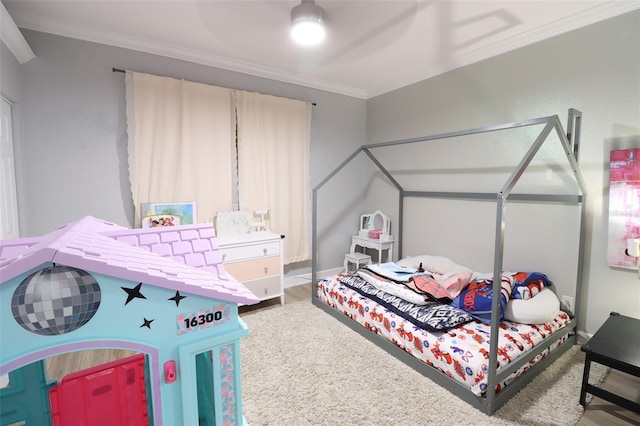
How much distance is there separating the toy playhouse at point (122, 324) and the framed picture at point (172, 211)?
6.12 ft

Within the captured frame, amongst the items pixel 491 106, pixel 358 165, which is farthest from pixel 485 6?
pixel 358 165

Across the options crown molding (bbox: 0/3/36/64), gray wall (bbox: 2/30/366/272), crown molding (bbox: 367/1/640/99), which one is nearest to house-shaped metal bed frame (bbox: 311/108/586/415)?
crown molding (bbox: 367/1/640/99)

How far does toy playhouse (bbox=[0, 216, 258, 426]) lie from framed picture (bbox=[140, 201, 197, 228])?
1.86 meters

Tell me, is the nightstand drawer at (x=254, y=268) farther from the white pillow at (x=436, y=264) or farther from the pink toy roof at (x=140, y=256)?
the pink toy roof at (x=140, y=256)

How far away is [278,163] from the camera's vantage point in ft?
11.0

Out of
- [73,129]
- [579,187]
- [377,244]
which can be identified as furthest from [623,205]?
[73,129]

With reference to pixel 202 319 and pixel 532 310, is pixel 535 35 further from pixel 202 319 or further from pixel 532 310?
pixel 202 319

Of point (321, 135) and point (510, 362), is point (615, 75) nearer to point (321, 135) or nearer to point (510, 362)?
point (510, 362)

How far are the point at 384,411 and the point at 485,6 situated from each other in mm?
2621

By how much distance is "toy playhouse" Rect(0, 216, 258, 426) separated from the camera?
1.91 feet

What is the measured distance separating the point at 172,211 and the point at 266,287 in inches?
44.4

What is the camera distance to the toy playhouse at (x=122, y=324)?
58 centimetres

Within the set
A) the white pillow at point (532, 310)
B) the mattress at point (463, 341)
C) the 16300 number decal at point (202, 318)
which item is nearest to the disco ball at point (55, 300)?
the 16300 number decal at point (202, 318)

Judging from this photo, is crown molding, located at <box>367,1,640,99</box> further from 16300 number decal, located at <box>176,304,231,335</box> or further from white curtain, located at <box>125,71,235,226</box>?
16300 number decal, located at <box>176,304,231,335</box>
